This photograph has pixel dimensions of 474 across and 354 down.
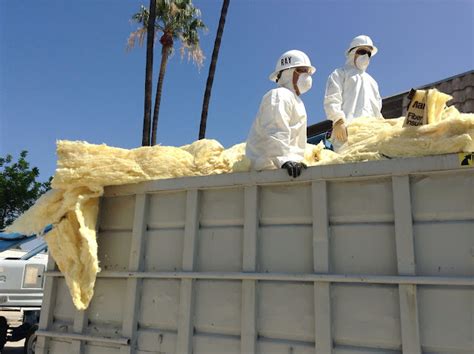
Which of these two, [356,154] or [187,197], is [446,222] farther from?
[187,197]

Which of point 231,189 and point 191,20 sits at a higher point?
point 191,20

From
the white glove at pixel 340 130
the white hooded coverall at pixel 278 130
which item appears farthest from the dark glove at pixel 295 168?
the white glove at pixel 340 130

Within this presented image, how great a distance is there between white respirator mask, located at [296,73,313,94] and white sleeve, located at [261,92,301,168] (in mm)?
281

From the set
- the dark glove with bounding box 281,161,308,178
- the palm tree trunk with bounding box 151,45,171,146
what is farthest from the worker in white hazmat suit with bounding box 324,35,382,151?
the palm tree trunk with bounding box 151,45,171,146

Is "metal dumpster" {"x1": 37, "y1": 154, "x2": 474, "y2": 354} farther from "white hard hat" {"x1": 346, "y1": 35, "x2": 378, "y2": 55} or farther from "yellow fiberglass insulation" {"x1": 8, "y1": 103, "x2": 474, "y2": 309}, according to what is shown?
"white hard hat" {"x1": 346, "y1": 35, "x2": 378, "y2": 55}

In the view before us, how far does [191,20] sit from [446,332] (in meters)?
16.1

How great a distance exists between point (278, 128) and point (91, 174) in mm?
1642

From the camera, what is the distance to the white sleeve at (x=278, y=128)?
3146mm

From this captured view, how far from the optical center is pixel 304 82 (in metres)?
3.66

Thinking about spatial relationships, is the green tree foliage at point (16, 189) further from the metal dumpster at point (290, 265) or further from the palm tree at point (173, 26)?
the metal dumpster at point (290, 265)

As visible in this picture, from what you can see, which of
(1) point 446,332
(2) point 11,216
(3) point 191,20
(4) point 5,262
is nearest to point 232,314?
(1) point 446,332

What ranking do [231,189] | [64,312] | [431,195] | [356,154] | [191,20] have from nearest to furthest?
1. [431,195]
2. [356,154]
3. [231,189]
4. [64,312]
5. [191,20]

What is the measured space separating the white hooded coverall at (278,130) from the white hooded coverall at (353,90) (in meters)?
1.28

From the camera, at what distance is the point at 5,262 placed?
7.57 m
